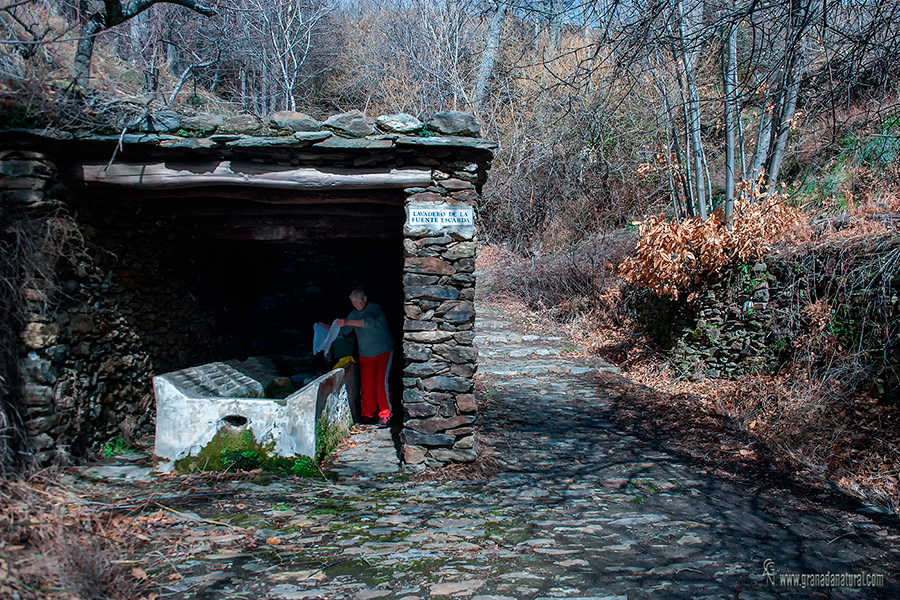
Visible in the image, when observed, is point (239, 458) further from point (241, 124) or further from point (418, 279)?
point (241, 124)

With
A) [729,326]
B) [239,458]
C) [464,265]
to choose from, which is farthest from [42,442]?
[729,326]

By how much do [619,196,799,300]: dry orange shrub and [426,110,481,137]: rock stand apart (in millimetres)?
4434

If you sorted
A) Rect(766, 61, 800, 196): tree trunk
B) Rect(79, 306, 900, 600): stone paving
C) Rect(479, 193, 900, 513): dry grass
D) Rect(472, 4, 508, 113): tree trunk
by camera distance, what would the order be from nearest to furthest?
Rect(79, 306, 900, 600): stone paving
Rect(479, 193, 900, 513): dry grass
Rect(766, 61, 800, 196): tree trunk
Rect(472, 4, 508, 113): tree trunk

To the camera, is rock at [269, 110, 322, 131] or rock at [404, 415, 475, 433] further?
rock at [404, 415, 475, 433]

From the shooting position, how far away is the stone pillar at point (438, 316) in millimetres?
4660

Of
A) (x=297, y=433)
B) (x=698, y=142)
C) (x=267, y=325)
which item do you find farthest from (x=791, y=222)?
(x=267, y=325)

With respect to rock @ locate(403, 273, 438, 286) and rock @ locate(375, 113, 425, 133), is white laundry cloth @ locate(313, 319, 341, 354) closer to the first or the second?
rock @ locate(403, 273, 438, 286)

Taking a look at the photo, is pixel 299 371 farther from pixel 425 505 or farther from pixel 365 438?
pixel 425 505

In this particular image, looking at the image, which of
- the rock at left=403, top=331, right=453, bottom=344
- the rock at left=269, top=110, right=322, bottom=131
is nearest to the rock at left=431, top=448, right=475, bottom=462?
the rock at left=403, top=331, right=453, bottom=344

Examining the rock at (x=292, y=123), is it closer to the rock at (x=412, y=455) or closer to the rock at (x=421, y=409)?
the rock at (x=421, y=409)

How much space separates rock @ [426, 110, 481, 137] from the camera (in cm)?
455

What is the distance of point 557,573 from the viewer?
10.1 ft

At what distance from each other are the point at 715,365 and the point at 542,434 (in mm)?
3537

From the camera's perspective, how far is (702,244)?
7.60m
